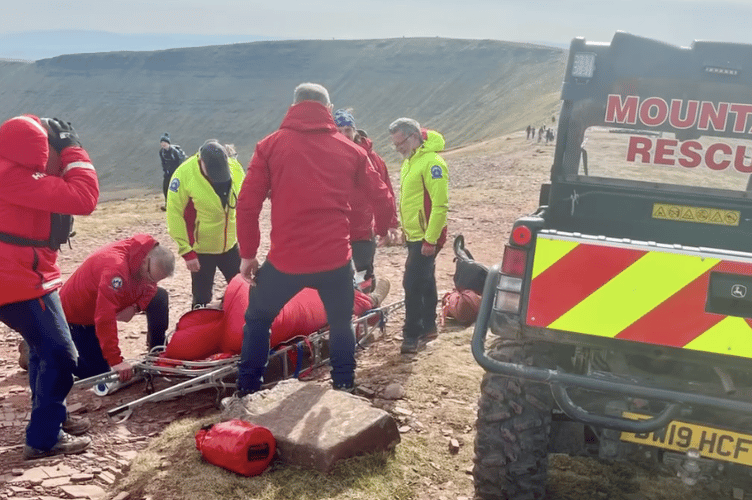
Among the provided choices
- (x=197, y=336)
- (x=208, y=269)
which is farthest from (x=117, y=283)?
(x=208, y=269)

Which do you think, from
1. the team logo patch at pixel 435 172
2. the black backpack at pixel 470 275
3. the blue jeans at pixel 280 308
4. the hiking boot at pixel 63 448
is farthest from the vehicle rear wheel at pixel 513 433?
the black backpack at pixel 470 275

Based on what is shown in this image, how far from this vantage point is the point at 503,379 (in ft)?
10.0

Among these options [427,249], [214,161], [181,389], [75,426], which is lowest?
[75,426]

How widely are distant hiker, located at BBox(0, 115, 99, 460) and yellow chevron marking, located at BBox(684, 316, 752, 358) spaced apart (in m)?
3.24

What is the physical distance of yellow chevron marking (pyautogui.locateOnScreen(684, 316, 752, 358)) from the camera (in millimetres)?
2596

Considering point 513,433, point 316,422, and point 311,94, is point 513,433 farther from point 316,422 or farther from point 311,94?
point 311,94

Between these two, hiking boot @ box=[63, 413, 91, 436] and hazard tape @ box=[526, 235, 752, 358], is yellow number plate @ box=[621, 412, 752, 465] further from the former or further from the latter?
hiking boot @ box=[63, 413, 91, 436]

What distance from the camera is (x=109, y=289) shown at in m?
4.44

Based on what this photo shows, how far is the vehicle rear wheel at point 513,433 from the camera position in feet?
9.87

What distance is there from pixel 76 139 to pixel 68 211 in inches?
20.0

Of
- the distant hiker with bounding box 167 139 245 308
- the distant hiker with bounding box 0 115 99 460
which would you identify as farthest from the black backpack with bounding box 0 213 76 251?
the distant hiker with bounding box 167 139 245 308

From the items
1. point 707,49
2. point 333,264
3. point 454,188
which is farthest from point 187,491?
point 454,188

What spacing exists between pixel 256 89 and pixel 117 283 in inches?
5136

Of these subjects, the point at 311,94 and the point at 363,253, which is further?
the point at 363,253
